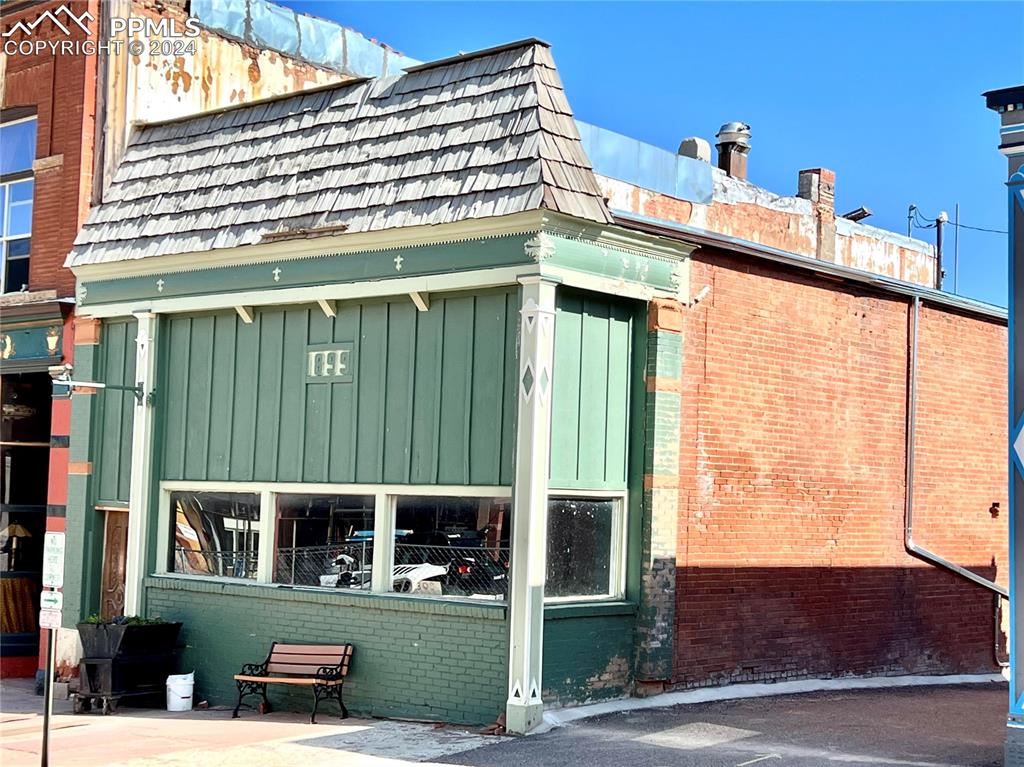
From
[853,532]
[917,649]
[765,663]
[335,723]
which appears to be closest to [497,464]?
[335,723]

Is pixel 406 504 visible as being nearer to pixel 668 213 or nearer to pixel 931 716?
pixel 931 716

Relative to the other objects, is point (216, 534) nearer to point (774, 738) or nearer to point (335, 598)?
point (335, 598)

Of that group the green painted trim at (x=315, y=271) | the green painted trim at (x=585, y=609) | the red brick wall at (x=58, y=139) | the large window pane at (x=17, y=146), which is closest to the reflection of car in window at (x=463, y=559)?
the green painted trim at (x=585, y=609)

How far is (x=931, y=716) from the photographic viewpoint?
12.4 m

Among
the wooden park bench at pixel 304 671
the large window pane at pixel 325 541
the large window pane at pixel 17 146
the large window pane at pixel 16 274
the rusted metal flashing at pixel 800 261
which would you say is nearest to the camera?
the wooden park bench at pixel 304 671

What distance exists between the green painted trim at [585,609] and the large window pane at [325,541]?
2.06m

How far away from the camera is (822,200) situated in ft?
83.3

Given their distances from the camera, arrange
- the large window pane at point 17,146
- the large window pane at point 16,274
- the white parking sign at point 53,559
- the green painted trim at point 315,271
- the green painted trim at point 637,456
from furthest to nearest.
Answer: the large window pane at point 17,146 < the large window pane at point 16,274 < the green painted trim at point 637,456 < the green painted trim at point 315,271 < the white parking sign at point 53,559

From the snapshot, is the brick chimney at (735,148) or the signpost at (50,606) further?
the brick chimney at (735,148)

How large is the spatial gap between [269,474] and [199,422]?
50.6 inches

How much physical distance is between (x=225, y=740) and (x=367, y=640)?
1677mm

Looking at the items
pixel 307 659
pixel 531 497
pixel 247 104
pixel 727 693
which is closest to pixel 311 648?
pixel 307 659

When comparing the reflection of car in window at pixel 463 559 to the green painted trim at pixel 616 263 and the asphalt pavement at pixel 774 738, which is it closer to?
the asphalt pavement at pixel 774 738

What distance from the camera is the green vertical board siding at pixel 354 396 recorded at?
12117mm
